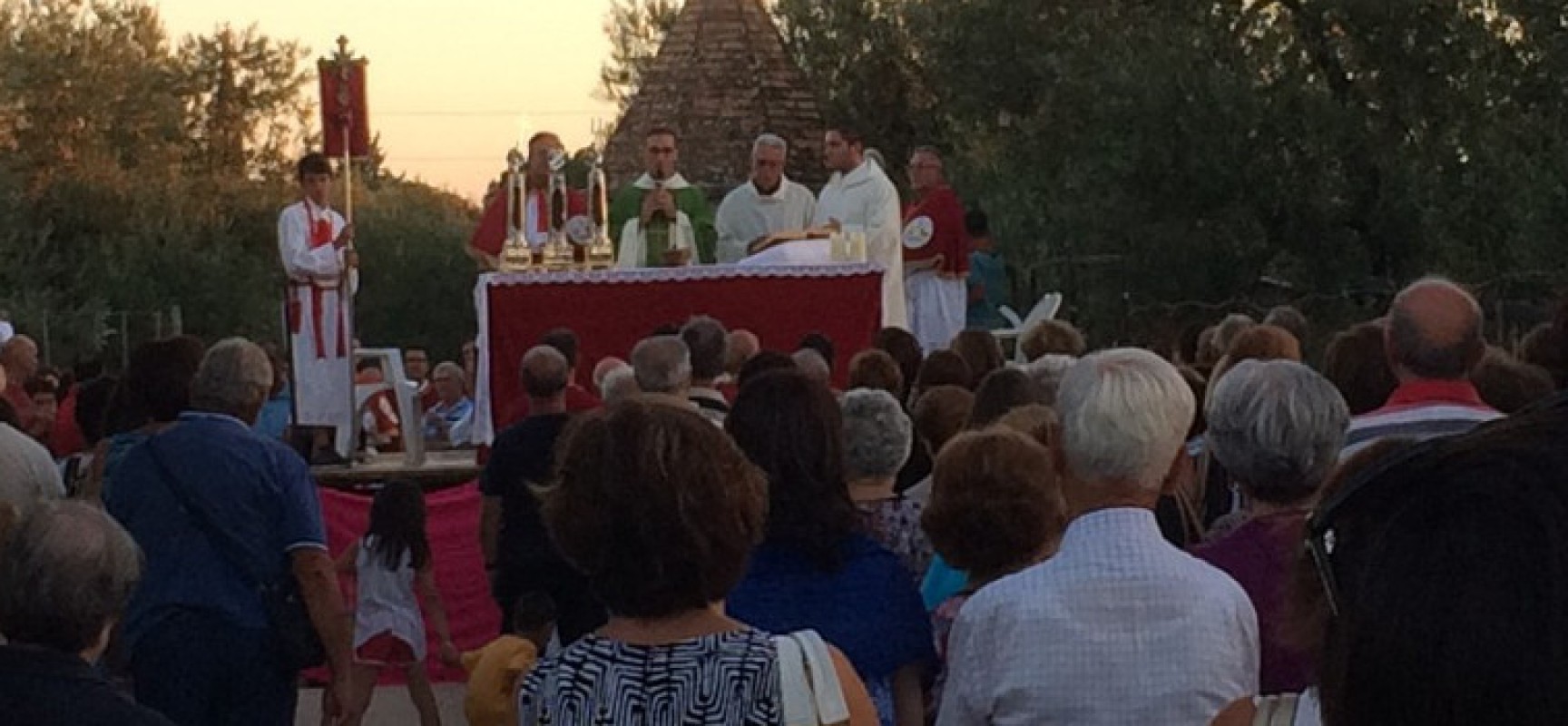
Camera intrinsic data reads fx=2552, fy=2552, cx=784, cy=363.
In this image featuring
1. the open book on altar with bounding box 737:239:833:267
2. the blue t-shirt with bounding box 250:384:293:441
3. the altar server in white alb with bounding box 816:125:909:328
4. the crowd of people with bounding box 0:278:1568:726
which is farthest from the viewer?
the altar server in white alb with bounding box 816:125:909:328

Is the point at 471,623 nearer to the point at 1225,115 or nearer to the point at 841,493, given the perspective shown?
the point at 841,493

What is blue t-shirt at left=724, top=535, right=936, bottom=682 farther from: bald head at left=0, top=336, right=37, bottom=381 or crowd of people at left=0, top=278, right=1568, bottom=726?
bald head at left=0, top=336, right=37, bottom=381

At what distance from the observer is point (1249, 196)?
80.9 feet

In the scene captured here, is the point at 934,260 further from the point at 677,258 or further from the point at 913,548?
the point at 913,548

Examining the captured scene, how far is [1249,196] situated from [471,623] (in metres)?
14.2

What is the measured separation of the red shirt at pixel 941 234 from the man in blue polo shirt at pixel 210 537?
10.7 metres

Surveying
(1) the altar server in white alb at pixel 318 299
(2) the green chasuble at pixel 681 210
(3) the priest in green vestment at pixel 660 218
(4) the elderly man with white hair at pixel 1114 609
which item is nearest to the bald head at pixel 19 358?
(1) the altar server in white alb at pixel 318 299

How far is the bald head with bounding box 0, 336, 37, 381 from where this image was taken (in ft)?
38.9

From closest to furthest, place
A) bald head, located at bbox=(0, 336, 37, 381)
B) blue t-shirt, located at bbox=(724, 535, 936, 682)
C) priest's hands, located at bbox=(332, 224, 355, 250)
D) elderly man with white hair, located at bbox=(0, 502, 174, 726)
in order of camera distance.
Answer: elderly man with white hair, located at bbox=(0, 502, 174, 726)
blue t-shirt, located at bbox=(724, 535, 936, 682)
bald head, located at bbox=(0, 336, 37, 381)
priest's hands, located at bbox=(332, 224, 355, 250)

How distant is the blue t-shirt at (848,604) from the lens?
5.04m

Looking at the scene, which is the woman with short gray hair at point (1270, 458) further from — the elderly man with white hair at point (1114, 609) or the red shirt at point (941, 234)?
the red shirt at point (941, 234)

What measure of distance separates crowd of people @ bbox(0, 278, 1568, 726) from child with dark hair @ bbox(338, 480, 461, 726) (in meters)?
2.23

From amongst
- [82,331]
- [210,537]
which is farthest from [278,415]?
[82,331]

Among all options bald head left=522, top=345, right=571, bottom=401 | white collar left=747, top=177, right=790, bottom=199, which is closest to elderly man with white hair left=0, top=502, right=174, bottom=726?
bald head left=522, top=345, right=571, bottom=401
